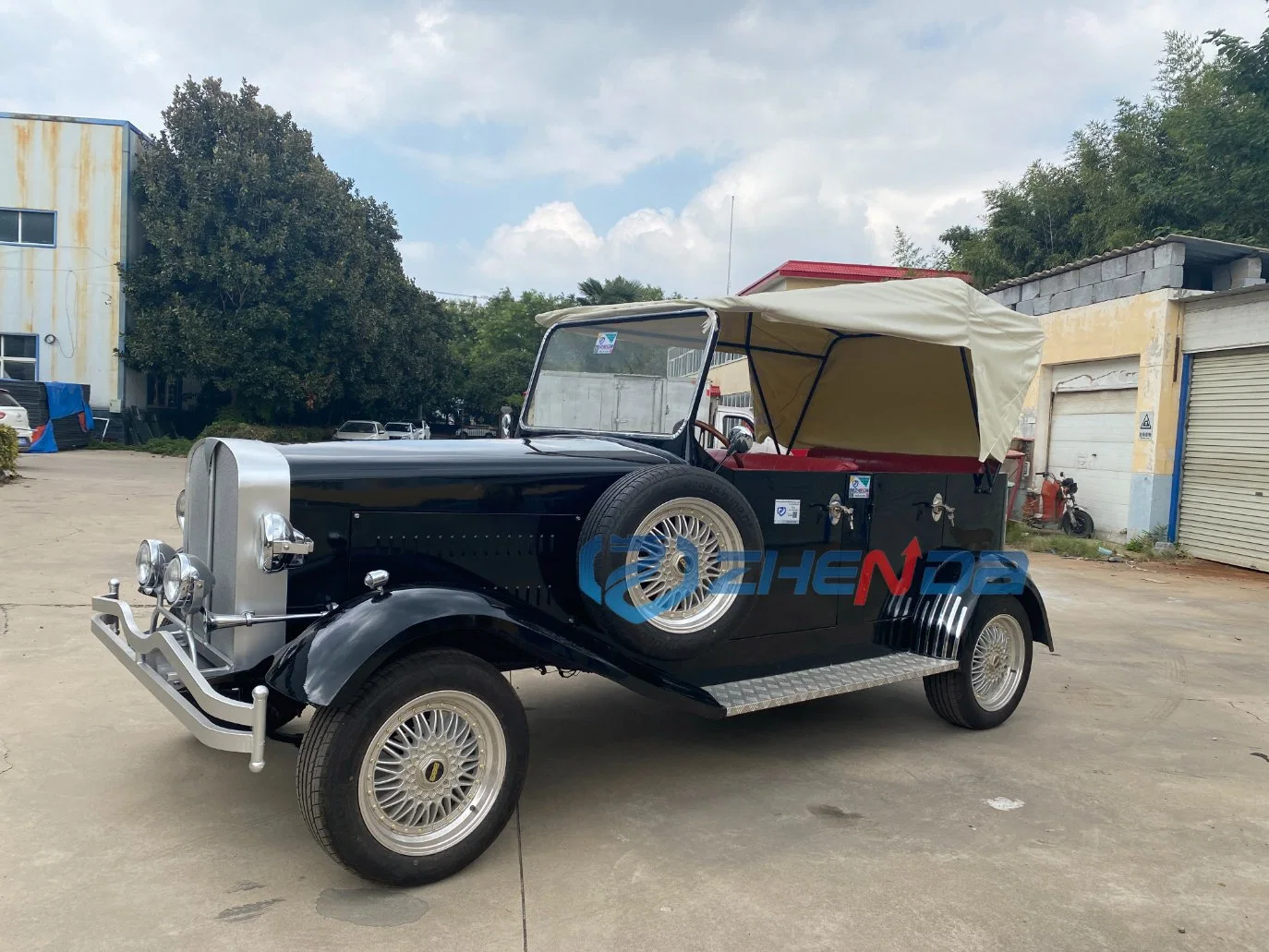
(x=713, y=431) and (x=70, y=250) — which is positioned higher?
(x=70, y=250)

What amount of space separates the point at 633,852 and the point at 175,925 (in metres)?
1.47

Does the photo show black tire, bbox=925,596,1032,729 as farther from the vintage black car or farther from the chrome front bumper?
the chrome front bumper

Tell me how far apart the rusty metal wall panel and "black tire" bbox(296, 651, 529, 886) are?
25775 millimetres

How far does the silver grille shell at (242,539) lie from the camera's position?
10.2 ft

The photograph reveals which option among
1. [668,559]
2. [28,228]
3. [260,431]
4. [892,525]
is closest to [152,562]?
[668,559]

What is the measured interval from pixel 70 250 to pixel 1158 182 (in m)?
26.2

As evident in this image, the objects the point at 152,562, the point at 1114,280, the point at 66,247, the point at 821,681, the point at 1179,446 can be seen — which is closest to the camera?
the point at 152,562

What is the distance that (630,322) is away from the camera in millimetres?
4617

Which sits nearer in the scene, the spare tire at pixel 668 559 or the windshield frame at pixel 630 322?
the spare tire at pixel 668 559

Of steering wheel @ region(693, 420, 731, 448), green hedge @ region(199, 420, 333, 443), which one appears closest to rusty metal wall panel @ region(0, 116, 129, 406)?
green hedge @ region(199, 420, 333, 443)

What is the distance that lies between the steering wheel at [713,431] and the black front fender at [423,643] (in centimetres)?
118

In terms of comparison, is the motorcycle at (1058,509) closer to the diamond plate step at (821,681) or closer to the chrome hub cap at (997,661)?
the chrome hub cap at (997,661)

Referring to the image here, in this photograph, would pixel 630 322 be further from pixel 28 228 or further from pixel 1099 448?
pixel 28 228

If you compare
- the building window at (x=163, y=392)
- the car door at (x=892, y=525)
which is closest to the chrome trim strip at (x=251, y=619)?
the car door at (x=892, y=525)
